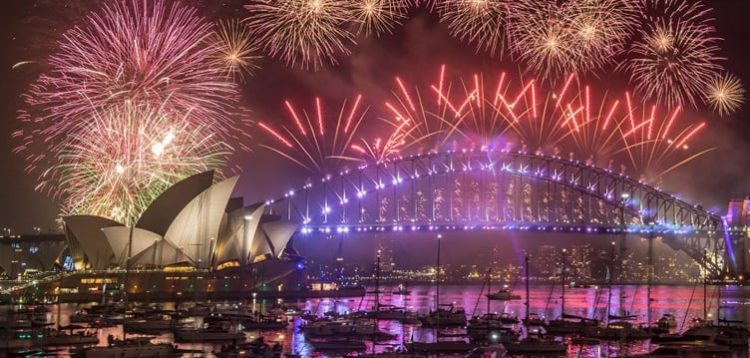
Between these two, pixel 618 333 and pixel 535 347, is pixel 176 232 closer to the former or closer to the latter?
pixel 618 333

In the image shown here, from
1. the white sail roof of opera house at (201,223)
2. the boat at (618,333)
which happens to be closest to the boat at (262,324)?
the boat at (618,333)

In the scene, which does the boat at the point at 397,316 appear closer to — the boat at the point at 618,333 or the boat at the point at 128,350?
the boat at the point at 618,333

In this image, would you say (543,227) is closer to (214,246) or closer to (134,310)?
(214,246)

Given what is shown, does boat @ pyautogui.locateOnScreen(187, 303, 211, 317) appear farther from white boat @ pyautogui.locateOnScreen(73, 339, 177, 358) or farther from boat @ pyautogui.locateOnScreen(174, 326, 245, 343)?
white boat @ pyautogui.locateOnScreen(73, 339, 177, 358)

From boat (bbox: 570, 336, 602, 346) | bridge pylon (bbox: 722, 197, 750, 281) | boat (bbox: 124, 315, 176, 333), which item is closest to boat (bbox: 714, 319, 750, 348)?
boat (bbox: 570, 336, 602, 346)

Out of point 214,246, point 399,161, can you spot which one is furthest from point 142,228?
point 399,161

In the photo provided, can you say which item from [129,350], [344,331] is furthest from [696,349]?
[129,350]

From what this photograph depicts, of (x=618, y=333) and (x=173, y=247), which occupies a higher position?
(x=173, y=247)
